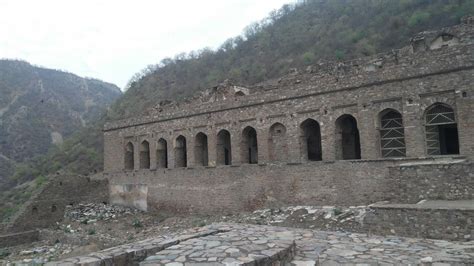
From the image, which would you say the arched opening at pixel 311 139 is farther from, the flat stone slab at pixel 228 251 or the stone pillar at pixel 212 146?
the flat stone slab at pixel 228 251

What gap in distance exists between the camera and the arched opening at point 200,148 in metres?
18.0

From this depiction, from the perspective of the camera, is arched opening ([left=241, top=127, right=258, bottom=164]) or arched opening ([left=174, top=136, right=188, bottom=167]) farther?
arched opening ([left=174, top=136, right=188, bottom=167])

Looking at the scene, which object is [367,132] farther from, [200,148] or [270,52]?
[270,52]

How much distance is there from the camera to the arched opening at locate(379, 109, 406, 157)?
12.9m

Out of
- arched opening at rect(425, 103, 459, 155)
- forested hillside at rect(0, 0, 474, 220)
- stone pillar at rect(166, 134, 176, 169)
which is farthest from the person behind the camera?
forested hillside at rect(0, 0, 474, 220)

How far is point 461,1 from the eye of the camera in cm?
3162

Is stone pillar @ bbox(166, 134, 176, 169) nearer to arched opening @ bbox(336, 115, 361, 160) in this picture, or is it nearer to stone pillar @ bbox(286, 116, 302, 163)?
stone pillar @ bbox(286, 116, 302, 163)

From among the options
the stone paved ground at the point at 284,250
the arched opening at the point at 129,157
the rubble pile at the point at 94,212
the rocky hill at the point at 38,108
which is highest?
the rocky hill at the point at 38,108

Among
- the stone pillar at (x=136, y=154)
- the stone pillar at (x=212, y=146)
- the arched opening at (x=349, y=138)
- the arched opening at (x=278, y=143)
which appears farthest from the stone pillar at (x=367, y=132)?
the stone pillar at (x=136, y=154)

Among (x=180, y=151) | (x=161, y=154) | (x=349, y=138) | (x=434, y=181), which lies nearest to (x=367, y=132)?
(x=349, y=138)

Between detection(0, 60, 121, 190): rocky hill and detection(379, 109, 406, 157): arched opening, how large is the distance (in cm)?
3962

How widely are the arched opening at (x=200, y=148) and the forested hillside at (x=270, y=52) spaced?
13145 mm

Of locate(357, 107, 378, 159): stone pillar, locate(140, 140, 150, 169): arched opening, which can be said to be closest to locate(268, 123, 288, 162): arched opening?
locate(357, 107, 378, 159): stone pillar

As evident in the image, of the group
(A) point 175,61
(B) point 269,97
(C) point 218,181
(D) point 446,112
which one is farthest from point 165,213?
(A) point 175,61
